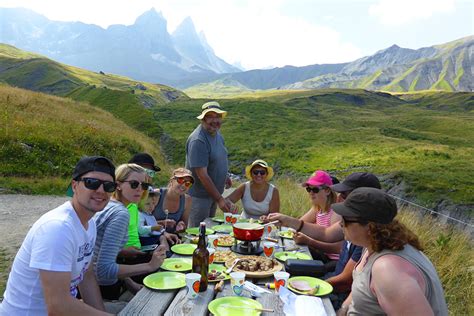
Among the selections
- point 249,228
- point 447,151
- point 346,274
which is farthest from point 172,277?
point 447,151

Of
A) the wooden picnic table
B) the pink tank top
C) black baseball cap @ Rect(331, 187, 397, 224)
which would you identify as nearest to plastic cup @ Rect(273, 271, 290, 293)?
the wooden picnic table

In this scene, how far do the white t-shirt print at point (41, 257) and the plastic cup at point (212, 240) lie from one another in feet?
5.89

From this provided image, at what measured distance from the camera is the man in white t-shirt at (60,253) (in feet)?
8.86

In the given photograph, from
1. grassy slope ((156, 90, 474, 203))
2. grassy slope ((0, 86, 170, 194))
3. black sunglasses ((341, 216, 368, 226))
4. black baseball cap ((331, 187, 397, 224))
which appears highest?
black baseball cap ((331, 187, 397, 224))

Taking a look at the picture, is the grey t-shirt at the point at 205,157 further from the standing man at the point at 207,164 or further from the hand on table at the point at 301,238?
the hand on table at the point at 301,238

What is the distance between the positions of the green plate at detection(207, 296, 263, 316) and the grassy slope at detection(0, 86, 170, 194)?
12235 millimetres

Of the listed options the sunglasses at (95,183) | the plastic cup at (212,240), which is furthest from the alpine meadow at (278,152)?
the sunglasses at (95,183)

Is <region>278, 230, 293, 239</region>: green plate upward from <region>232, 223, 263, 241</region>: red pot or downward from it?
downward

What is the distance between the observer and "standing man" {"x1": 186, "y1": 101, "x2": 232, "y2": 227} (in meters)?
6.16

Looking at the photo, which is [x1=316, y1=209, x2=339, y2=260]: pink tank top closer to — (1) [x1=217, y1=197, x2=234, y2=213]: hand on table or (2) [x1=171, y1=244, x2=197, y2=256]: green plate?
(1) [x1=217, y1=197, x2=234, y2=213]: hand on table

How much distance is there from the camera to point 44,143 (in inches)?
652

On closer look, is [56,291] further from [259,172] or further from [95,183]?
[259,172]

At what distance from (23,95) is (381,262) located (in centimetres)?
2569

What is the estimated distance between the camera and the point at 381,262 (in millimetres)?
2516
